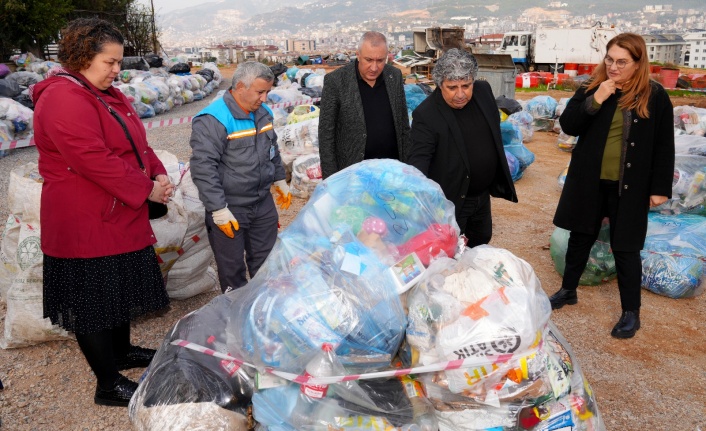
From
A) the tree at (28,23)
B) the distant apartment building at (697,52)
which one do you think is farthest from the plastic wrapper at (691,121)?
the distant apartment building at (697,52)

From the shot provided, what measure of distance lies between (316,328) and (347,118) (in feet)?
5.71

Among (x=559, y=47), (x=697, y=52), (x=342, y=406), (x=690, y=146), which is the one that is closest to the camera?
(x=342, y=406)

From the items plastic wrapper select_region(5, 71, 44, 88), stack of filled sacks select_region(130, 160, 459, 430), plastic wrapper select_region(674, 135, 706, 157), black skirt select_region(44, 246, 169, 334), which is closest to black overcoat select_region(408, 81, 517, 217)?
stack of filled sacks select_region(130, 160, 459, 430)

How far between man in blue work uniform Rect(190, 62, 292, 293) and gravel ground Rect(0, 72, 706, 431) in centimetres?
80

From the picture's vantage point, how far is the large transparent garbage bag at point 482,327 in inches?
65.9

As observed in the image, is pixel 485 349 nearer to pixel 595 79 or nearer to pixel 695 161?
pixel 595 79

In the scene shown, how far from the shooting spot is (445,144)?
270 centimetres

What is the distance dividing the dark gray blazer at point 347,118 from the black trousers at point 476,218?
600 mm

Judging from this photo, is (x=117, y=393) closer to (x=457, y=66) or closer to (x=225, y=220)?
(x=225, y=220)

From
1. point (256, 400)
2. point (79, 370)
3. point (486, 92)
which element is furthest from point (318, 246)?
point (79, 370)

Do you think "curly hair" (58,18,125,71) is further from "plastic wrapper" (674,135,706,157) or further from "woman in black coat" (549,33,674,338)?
"plastic wrapper" (674,135,706,157)

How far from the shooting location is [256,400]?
183 centimetres

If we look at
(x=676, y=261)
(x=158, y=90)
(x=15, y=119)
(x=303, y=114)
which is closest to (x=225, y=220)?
(x=676, y=261)

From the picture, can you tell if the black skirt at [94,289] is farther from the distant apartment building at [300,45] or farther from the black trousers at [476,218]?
the distant apartment building at [300,45]
